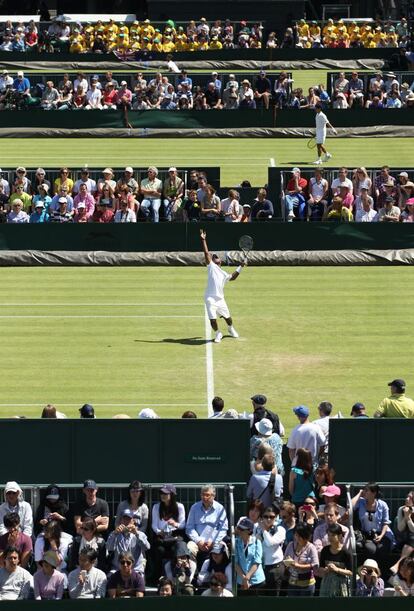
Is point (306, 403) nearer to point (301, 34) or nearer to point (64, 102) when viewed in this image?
point (64, 102)

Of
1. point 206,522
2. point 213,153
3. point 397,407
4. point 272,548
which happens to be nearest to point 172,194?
point 213,153

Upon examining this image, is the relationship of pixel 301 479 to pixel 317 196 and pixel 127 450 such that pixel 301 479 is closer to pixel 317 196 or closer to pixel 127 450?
pixel 127 450

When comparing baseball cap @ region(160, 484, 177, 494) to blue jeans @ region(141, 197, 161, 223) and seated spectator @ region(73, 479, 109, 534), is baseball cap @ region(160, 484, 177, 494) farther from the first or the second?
blue jeans @ region(141, 197, 161, 223)

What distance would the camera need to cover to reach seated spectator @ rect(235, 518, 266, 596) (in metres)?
16.9

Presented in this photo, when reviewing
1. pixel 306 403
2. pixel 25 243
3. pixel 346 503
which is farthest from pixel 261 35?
pixel 346 503

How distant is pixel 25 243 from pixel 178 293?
4112 mm

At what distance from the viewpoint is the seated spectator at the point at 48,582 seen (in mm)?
16422

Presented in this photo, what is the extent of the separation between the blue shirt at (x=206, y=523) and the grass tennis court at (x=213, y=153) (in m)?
24.5

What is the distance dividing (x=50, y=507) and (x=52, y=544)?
108cm

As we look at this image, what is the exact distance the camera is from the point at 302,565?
55.2 ft

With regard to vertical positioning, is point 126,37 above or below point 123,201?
above

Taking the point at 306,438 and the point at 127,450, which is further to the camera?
the point at 306,438

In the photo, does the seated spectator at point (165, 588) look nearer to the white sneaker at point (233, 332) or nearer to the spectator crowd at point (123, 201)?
the white sneaker at point (233, 332)

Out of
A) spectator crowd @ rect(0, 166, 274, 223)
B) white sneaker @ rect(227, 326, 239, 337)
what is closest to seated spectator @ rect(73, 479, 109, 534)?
white sneaker @ rect(227, 326, 239, 337)
